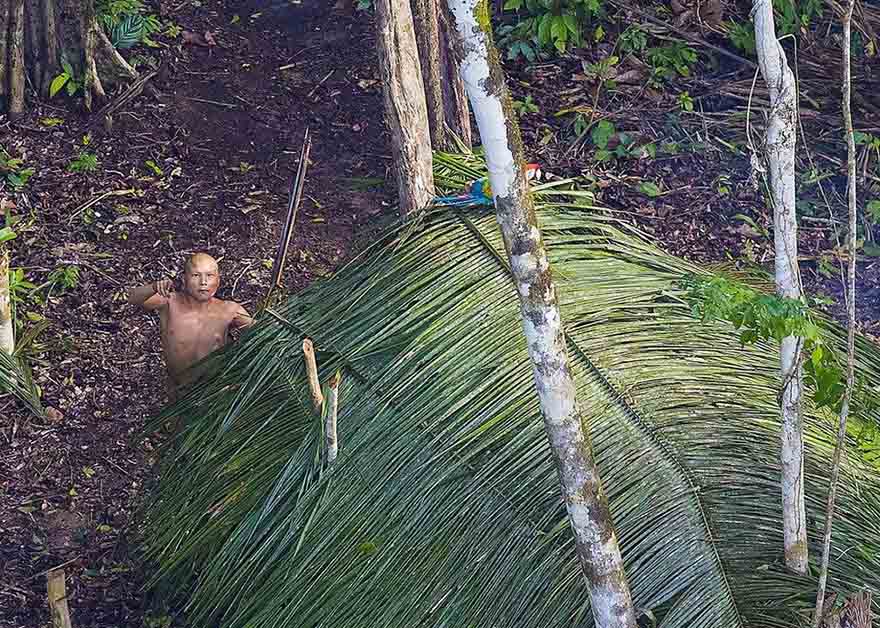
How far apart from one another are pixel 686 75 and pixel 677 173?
2.31 feet

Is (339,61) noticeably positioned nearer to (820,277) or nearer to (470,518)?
(820,277)

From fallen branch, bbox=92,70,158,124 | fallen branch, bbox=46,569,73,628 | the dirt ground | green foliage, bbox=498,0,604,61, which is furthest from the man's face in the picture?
green foliage, bbox=498,0,604,61

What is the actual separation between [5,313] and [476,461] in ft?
8.13

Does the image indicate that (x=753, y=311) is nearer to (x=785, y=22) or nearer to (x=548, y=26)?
(x=785, y=22)

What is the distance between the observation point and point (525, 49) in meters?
6.20

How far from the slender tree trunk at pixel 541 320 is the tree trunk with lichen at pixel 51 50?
4.32 m

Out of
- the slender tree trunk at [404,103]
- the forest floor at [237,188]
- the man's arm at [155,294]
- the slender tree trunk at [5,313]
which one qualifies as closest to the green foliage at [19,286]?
the forest floor at [237,188]

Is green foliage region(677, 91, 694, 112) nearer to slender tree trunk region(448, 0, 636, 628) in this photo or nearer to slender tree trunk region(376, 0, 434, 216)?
slender tree trunk region(376, 0, 434, 216)

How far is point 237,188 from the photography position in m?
5.79

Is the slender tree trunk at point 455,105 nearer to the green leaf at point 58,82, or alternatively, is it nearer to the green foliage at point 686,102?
the green foliage at point 686,102

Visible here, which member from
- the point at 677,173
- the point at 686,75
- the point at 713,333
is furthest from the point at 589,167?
the point at 713,333

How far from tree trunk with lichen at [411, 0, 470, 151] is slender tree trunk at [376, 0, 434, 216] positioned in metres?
0.47

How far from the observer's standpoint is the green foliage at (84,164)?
231 inches

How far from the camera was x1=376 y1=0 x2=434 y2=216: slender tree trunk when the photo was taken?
3777 millimetres
